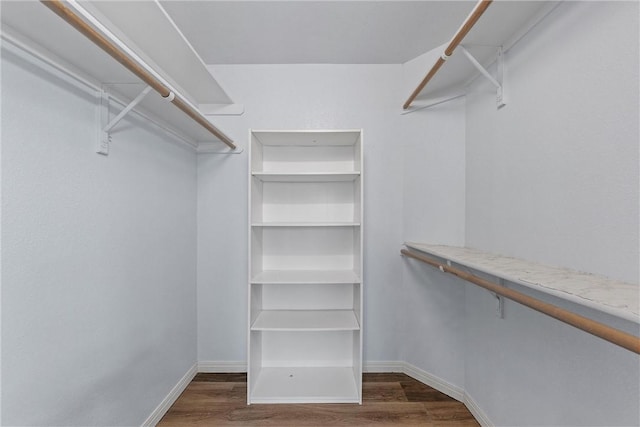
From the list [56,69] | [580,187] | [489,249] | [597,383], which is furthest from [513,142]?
[56,69]

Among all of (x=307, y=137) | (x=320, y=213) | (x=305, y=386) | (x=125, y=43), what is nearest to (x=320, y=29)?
(x=307, y=137)

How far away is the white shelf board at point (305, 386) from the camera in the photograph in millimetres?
1784

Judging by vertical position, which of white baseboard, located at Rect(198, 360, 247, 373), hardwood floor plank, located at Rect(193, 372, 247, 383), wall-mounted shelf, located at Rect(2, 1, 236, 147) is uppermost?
wall-mounted shelf, located at Rect(2, 1, 236, 147)

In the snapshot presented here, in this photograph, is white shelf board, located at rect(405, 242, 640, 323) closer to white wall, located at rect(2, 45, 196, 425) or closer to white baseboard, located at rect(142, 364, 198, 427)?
white wall, located at rect(2, 45, 196, 425)

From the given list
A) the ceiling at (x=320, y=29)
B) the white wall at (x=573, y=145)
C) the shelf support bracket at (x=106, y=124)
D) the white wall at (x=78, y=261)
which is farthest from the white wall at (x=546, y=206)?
the white wall at (x=78, y=261)

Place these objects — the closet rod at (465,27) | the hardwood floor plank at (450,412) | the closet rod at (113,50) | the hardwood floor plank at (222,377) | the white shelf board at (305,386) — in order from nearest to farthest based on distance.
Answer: the closet rod at (113,50) < the closet rod at (465,27) < the hardwood floor plank at (450,412) < the white shelf board at (305,386) < the hardwood floor plank at (222,377)

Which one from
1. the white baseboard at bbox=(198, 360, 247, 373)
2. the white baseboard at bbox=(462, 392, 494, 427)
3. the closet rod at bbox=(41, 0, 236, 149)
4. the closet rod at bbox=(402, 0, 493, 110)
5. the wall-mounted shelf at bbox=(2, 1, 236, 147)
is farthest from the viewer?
the white baseboard at bbox=(198, 360, 247, 373)

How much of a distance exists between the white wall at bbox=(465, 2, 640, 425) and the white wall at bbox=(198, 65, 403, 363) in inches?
26.6

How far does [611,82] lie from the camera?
0.88m

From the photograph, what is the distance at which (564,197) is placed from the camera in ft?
3.46

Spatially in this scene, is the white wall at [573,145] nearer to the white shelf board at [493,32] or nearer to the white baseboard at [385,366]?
the white shelf board at [493,32]

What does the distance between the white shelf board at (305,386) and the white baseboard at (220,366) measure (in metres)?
0.20

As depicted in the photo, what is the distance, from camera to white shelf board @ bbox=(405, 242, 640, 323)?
0.61m

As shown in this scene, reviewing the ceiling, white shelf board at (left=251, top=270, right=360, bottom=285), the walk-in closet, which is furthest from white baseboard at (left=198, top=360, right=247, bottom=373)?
the ceiling
